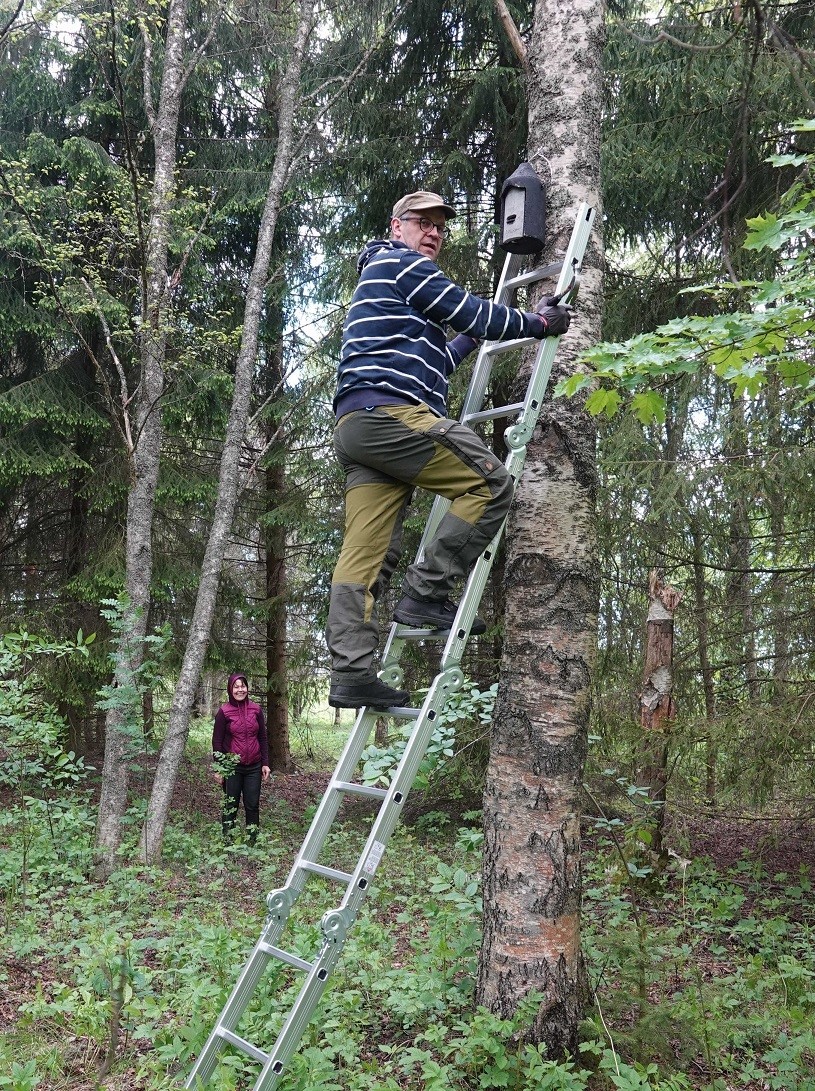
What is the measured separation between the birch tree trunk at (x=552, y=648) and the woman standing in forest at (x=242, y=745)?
238 inches

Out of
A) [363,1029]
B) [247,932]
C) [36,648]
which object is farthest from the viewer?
[36,648]

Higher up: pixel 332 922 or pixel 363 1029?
pixel 332 922

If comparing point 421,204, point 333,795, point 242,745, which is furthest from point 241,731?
point 421,204

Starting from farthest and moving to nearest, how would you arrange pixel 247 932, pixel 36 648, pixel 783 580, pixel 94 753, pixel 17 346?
pixel 94 753 < pixel 17 346 < pixel 783 580 < pixel 36 648 < pixel 247 932

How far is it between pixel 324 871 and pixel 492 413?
6.58 ft

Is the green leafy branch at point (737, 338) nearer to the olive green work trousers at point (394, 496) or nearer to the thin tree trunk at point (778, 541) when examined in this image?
the olive green work trousers at point (394, 496)

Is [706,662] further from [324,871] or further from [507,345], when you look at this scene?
[324,871]

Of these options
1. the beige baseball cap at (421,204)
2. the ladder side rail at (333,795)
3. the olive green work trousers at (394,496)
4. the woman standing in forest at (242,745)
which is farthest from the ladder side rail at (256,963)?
the woman standing in forest at (242,745)

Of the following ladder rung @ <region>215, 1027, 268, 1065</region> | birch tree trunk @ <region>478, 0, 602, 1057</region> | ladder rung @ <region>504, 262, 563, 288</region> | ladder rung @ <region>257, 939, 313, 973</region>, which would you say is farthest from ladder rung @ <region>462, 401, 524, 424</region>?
ladder rung @ <region>215, 1027, 268, 1065</region>

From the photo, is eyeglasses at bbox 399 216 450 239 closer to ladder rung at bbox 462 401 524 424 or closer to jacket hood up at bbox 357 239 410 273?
jacket hood up at bbox 357 239 410 273

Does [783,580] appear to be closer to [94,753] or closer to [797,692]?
[797,692]

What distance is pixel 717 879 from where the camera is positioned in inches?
282

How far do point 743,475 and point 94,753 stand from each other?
33.0 ft

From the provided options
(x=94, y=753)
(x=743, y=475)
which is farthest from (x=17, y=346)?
(x=743, y=475)
